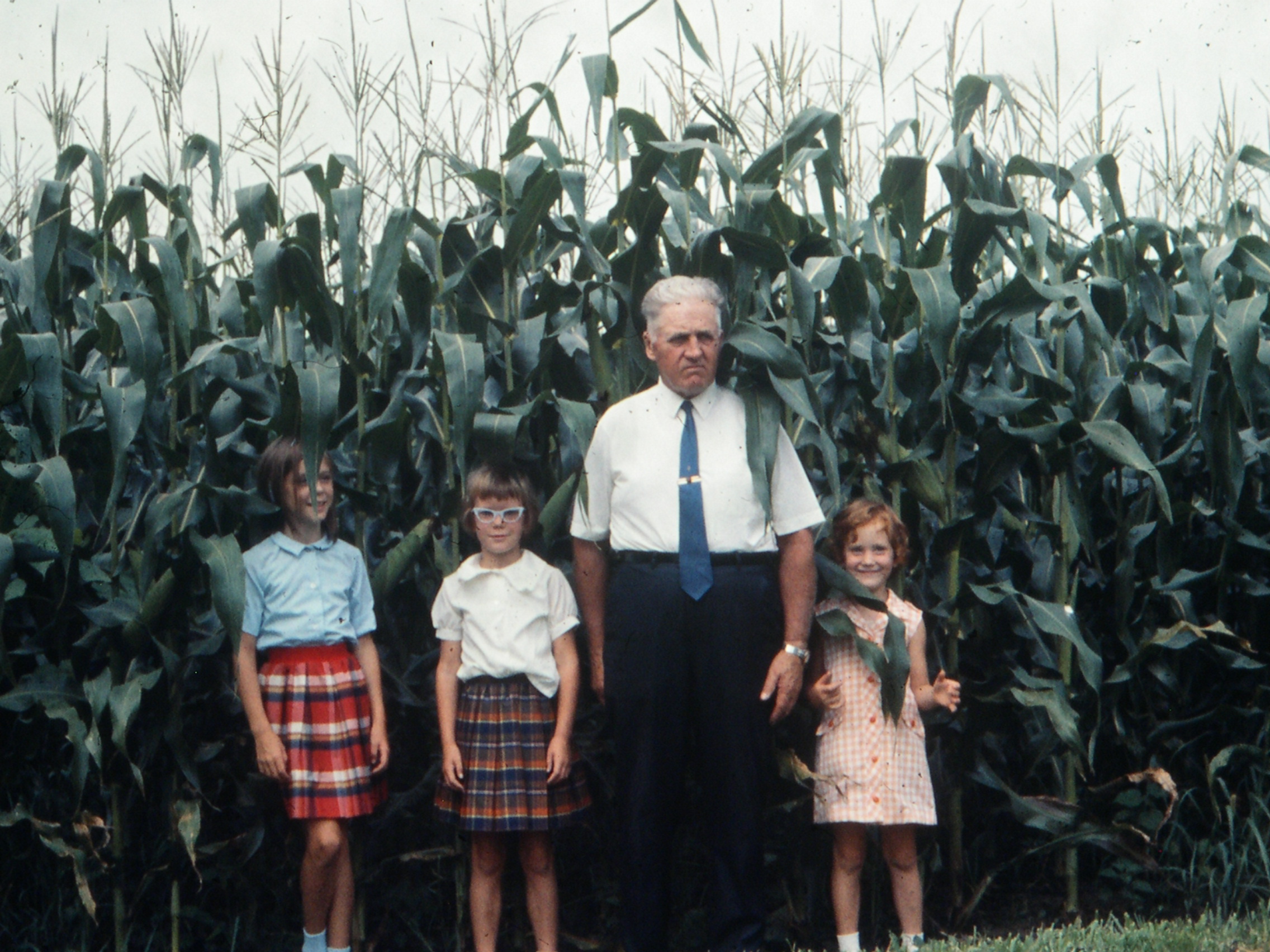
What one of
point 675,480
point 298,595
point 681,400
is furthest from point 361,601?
point 681,400

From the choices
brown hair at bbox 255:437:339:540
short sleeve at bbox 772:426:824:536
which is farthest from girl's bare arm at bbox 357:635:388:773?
short sleeve at bbox 772:426:824:536

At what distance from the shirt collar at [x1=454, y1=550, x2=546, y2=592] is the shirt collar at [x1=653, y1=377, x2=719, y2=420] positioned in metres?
0.57

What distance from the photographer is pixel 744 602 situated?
122 inches

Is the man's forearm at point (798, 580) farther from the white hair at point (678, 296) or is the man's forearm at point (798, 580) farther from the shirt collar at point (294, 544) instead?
the shirt collar at point (294, 544)

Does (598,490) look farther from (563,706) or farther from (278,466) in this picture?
(278,466)

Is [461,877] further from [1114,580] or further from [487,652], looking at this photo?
[1114,580]

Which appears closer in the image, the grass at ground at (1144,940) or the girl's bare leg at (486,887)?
the grass at ground at (1144,940)

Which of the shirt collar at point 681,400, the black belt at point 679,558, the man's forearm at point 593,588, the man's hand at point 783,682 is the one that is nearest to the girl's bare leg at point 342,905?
the man's forearm at point 593,588

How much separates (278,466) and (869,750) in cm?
181

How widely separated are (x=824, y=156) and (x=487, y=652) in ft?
5.57

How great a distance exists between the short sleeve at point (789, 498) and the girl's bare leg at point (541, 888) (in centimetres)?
109

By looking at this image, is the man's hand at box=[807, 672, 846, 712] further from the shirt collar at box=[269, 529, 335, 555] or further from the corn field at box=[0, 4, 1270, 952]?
the shirt collar at box=[269, 529, 335, 555]

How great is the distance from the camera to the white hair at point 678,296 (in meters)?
3.02

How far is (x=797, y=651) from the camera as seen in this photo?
3.12m
